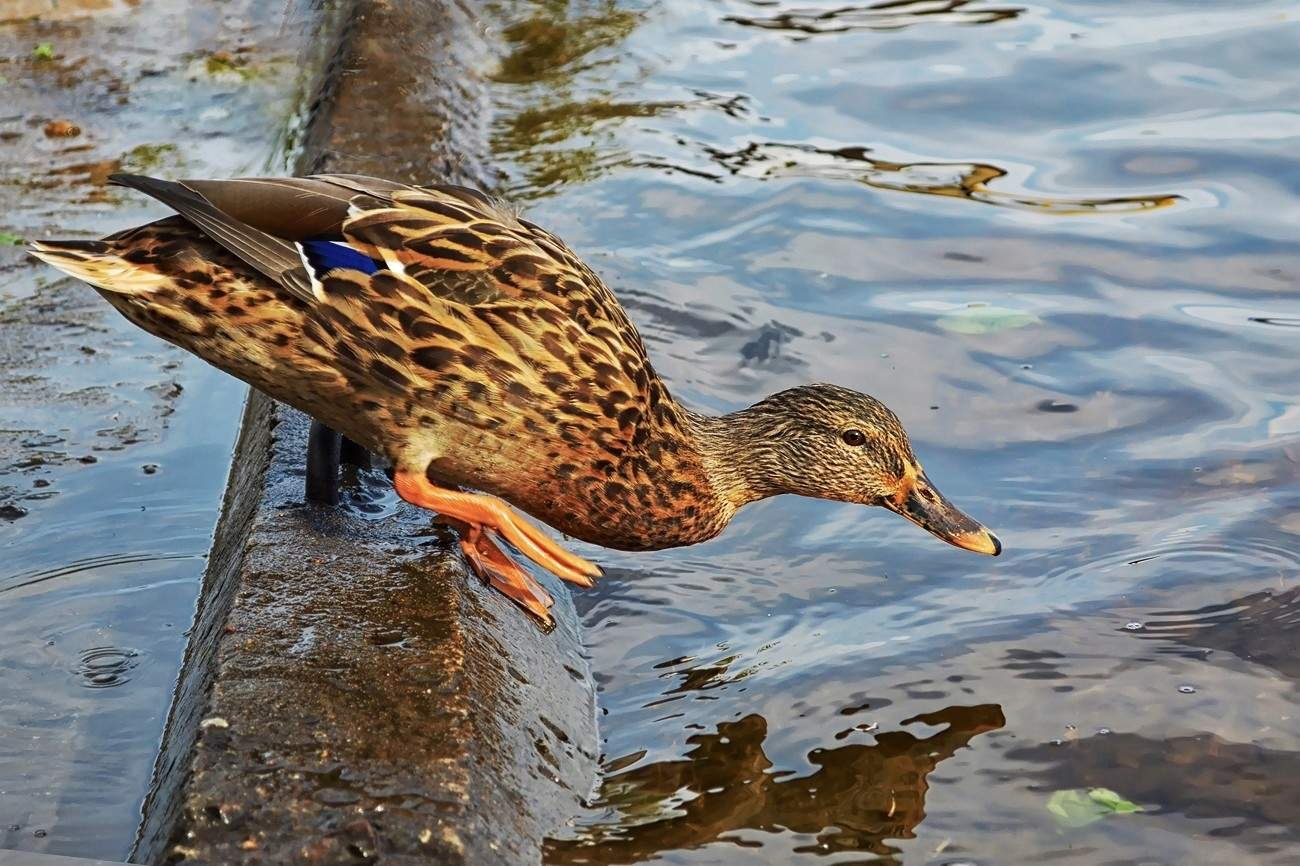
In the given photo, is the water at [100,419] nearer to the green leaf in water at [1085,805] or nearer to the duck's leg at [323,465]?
the duck's leg at [323,465]

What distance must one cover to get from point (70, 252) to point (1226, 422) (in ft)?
14.7

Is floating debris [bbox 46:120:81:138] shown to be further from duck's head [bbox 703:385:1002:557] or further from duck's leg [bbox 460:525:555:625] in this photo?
duck's leg [bbox 460:525:555:625]

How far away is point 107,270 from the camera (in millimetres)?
4523

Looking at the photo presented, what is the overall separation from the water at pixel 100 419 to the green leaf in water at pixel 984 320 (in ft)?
10.6

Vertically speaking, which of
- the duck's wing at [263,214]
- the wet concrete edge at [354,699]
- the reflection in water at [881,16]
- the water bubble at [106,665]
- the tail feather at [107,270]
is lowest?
the water bubble at [106,665]

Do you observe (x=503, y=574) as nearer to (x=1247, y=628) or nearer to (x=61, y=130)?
(x=1247, y=628)

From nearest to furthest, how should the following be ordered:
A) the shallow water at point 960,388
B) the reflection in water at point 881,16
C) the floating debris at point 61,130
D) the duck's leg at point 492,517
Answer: the shallow water at point 960,388 → the duck's leg at point 492,517 → the floating debris at point 61,130 → the reflection in water at point 881,16

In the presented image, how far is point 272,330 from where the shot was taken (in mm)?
4543

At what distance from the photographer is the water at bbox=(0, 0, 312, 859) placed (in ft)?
14.9

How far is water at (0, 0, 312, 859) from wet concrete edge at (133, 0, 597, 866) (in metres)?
0.25

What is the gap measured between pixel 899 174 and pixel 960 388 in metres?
2.35

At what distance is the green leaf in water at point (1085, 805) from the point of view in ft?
14.1

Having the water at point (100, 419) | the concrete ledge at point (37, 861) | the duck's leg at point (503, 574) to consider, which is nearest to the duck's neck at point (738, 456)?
the duck's leg at point (503, 574)

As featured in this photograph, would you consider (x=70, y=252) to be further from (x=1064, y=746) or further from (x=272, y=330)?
(x=1064, y=746)
